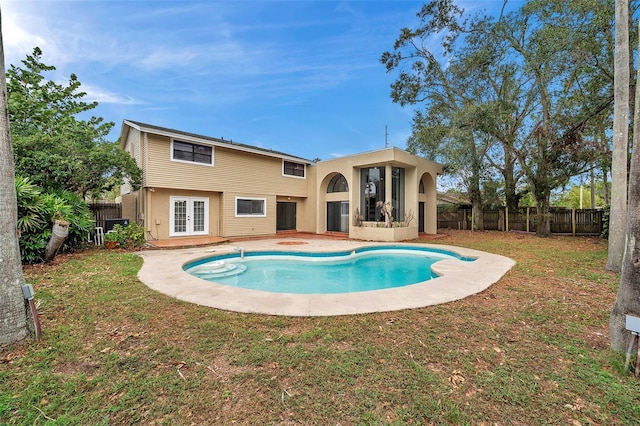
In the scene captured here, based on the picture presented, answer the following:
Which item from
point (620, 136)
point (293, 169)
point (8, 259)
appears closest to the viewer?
point (8, 259)

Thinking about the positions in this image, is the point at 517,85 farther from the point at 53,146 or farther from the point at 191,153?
the point at 53,146

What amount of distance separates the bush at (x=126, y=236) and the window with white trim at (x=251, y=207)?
185 inches

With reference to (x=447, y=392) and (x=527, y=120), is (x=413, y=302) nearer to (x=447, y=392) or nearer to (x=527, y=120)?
(x=447, y=392)

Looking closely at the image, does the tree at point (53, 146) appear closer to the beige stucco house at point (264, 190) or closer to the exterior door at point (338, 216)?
the beige stucco house at point (264, 190)

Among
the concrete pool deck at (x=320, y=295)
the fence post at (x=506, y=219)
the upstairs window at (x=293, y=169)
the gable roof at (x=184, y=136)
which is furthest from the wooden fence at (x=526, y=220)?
the concrete pool deck at (x=320, y=295)

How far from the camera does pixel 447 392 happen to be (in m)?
2.21

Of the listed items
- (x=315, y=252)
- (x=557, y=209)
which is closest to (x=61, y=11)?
(x=315, y=252)

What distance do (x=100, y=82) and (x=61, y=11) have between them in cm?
855

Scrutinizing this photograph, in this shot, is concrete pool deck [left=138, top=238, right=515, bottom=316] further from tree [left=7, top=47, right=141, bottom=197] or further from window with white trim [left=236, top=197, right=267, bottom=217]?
window with white trim [left=236, top=197, right=267, bottom=217]

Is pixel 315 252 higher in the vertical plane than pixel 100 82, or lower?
lower

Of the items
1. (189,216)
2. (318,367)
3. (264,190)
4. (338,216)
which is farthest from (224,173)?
(318,367)

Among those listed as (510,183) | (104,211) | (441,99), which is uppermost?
(441,99)

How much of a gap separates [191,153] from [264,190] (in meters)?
4.23

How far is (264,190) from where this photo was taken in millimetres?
15070
